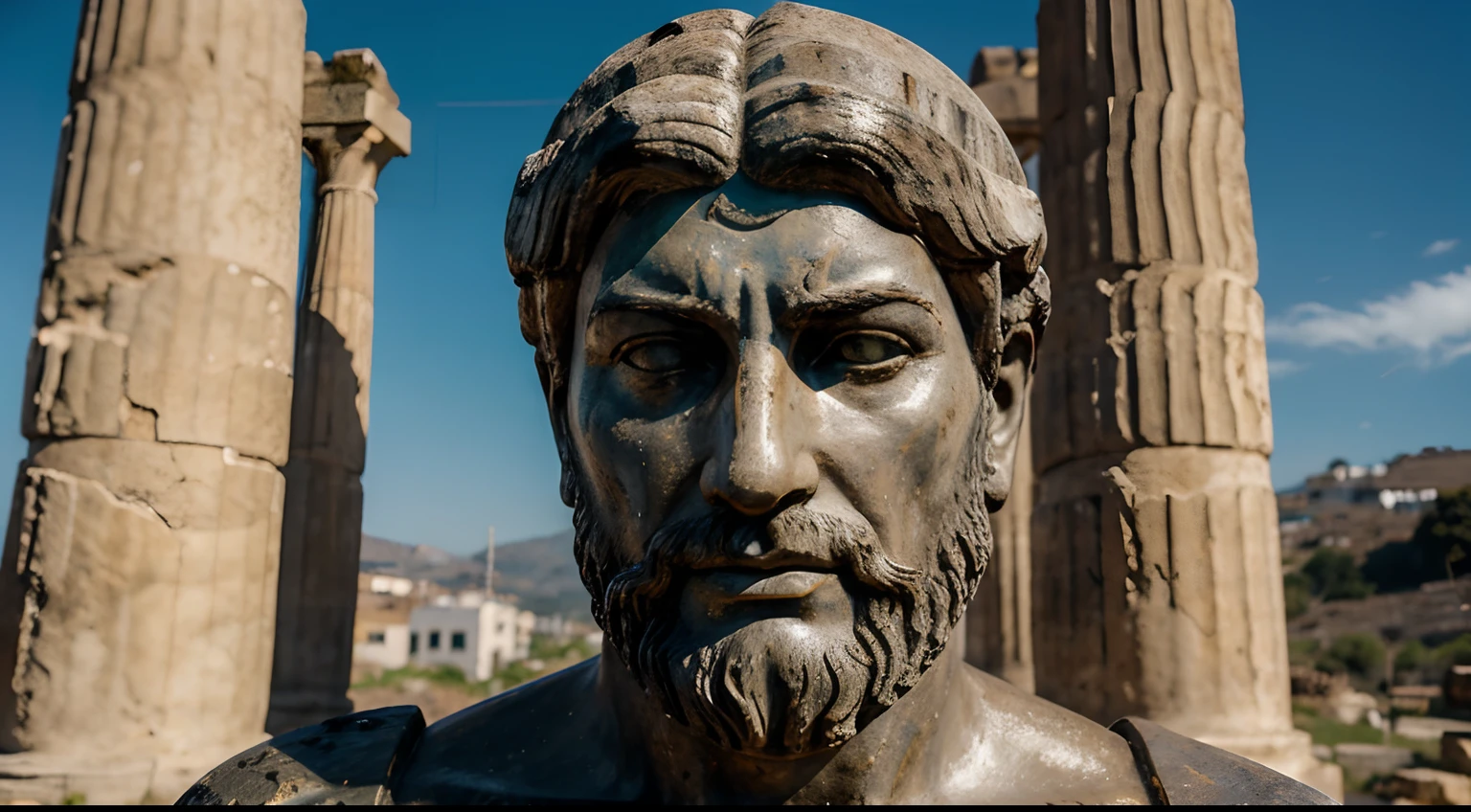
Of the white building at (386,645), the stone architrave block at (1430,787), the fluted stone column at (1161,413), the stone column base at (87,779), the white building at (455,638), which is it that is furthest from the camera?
the white building at (455,638)

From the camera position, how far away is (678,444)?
6.72ft

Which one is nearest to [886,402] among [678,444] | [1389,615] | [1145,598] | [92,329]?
[678,444]

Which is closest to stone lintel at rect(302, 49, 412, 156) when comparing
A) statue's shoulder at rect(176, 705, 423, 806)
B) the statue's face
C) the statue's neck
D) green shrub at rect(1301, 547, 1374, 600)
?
statue's shoulder at rect(176, 705, 423, 806)

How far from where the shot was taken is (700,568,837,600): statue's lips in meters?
1.92

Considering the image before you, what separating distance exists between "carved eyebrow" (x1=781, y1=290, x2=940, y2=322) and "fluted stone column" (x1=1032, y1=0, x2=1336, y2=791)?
4.39 meters

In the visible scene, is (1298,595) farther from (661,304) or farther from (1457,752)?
(661,304)

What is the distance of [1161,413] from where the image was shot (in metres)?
6.03

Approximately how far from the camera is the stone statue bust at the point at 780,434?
195 centimetres

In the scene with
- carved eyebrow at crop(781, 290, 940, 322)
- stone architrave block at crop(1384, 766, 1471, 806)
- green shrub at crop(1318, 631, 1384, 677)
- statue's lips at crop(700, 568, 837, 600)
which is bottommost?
stone architrave block at crop(1384, 766, 1471, 806)

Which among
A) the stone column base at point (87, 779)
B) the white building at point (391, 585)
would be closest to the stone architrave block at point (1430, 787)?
the stone column base at point (87, 779)

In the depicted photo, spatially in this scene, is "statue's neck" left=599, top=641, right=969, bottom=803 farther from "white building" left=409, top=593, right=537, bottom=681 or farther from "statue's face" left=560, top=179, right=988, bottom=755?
"white building" left=409, top=593, right=537, bottom=681

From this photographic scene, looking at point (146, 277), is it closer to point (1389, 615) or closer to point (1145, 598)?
point (1145, 598)

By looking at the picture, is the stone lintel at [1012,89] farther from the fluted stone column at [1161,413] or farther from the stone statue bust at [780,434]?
the stone statue bust at [780,434]

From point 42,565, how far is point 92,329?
1.24 metres
